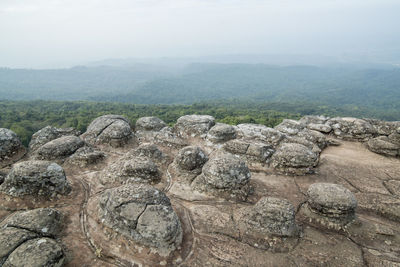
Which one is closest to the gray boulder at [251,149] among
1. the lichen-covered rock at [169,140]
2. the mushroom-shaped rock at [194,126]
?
the mushroom-shaped rock at [194,126]

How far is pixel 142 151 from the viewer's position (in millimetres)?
9164

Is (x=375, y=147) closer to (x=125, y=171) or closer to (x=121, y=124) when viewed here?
(x=125, y=171)

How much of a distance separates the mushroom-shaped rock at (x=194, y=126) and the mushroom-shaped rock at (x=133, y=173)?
13.8ft

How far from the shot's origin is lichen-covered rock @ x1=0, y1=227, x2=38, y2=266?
434 centimetres

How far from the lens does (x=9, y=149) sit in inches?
350

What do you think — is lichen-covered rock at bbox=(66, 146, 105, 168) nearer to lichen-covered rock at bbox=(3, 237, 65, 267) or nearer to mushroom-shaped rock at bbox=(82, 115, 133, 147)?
mushroom-shaped rock at bbox=(82, 115, 133, 147)

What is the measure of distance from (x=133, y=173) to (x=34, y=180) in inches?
107

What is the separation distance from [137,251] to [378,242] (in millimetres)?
5778

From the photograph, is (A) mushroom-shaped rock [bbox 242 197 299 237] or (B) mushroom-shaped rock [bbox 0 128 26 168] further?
(B) mushroom-shaped rock [bbox 0 128 26 168]

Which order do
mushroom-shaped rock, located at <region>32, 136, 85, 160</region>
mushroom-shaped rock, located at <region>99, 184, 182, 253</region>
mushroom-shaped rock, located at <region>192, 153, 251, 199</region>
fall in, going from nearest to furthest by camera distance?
1. mushroom-shaped rock, located at <region>99, 184, 182, 253</region>
2. mushroom-shaped rock, located at <region>192, 153, 251, 199</region>
3. mushroom-shaped rock, located at <region>32, 136, 85, 160</region>

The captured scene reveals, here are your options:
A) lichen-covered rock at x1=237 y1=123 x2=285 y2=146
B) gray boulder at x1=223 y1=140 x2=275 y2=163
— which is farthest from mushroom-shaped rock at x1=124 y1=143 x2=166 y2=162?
lichen-covered rock at x1=237 y1=123 x2=285 y2=146

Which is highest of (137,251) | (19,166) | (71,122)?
(19,166)

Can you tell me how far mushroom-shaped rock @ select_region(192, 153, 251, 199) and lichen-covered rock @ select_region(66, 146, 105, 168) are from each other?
13.9ft

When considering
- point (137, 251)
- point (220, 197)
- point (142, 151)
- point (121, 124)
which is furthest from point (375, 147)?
point (121, 124)
